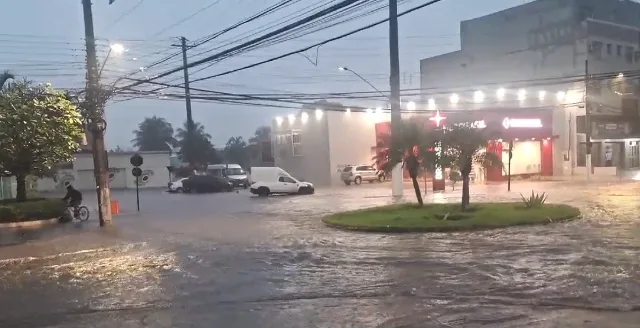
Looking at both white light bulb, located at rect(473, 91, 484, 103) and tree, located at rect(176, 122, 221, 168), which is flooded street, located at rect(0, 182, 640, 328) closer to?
white light bulb, located at rect(473, 91, 484, 103)

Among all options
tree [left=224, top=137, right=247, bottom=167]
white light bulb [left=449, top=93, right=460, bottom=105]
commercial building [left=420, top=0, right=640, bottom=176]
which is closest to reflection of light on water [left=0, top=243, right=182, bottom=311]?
commercial building [left=420, top=0, right=640, bottom=176]

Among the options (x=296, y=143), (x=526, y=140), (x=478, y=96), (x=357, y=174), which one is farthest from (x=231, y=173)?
(x=526, y=140)

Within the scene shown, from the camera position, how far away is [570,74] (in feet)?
171

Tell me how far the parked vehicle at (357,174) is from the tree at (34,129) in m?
25.2

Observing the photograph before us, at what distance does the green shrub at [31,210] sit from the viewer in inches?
931

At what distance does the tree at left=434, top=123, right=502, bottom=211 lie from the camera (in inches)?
797

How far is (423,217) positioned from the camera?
1908 cm

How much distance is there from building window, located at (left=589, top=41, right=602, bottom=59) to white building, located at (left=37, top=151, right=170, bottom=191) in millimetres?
43419

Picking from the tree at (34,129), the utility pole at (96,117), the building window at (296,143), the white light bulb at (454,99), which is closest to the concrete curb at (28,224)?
the tree at (34,129)

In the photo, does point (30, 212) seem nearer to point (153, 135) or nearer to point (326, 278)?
point (326, 278)

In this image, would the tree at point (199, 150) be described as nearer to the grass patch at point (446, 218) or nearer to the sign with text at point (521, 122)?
the sign with text at point (521, 122)

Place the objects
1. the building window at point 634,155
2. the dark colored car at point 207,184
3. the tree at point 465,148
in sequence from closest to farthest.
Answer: the tree at point 465,148, the dark colored car at point 207,184, the building window at point 634,155

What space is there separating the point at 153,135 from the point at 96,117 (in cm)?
7288

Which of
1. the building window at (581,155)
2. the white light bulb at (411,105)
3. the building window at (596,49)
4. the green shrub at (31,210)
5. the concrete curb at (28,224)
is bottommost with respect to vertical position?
the concrete curb at (28,224)
